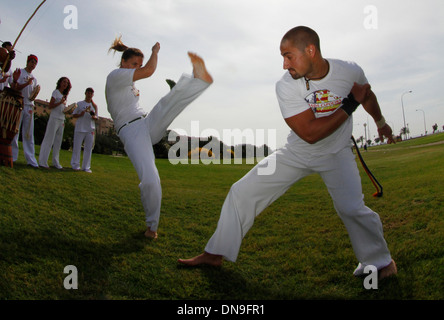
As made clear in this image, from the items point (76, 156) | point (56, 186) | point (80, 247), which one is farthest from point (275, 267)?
point (76, 156)

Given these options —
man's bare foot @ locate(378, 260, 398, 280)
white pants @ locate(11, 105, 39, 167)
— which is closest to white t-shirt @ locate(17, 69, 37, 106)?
white pants @ locate(11, 105, 39, 167)

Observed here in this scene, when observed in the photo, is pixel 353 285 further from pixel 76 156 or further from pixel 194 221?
pixel 76 156

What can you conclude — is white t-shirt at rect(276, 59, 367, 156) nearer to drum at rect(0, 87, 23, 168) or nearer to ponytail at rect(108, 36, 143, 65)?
ponytail at rect(108, 36, 143, 65)

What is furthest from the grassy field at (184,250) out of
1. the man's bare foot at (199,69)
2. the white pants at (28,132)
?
the man's bare foot at (199,69)

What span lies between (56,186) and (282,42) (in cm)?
622

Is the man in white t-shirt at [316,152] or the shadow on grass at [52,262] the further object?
the man in white t-shirt at [316,152]

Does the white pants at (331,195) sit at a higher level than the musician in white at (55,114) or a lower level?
lower

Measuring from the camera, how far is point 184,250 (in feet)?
14.3

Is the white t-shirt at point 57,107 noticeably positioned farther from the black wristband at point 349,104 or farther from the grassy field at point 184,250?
the black wristband at point 349,104

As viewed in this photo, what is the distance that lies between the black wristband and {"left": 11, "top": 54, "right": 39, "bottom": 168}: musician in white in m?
8.67

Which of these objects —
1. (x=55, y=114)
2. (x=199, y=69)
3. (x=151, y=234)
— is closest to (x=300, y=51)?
(x=199, y=69)

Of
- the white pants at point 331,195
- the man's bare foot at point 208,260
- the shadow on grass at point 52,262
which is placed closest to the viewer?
the shadow on grass at point 52,262

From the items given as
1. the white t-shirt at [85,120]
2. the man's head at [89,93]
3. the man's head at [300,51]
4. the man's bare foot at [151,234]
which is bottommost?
the man's bare foot at [151,234]

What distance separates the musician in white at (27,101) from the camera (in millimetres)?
8836
